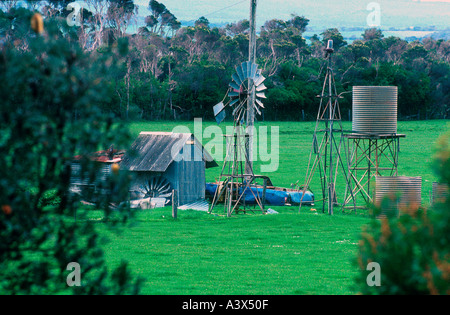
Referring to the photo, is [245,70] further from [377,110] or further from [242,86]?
[377,110]

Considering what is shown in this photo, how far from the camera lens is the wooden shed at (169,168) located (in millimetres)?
22094

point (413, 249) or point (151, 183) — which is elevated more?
point (413, 249)

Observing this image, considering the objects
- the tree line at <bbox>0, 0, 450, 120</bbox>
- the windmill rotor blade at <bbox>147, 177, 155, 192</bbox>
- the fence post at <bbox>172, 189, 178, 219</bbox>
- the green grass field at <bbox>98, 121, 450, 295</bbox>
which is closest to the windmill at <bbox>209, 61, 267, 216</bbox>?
the green grass field at <bbox>98, 121, 450, 295</bbox>

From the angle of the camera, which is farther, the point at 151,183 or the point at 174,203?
the point at 151,183

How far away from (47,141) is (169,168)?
17.6 m

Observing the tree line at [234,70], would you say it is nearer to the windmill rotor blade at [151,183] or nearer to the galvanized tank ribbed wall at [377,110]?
the windmill rotor blade at [151,183]

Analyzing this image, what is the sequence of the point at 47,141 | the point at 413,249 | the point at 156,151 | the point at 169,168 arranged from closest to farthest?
the point at 413,249 → the point at 47,141 → the point at 169,168 → the point at 156,151

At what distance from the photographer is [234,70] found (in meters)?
72.6

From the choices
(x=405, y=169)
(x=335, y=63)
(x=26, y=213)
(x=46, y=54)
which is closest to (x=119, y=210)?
(x=26, y=213)

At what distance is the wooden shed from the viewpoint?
72.5 feet

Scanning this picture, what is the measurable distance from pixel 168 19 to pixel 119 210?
11831cm

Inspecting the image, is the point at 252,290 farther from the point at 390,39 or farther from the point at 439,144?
the point at 390,39

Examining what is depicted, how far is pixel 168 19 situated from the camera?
4739 inches

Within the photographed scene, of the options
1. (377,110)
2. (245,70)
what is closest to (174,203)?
(245,70)
